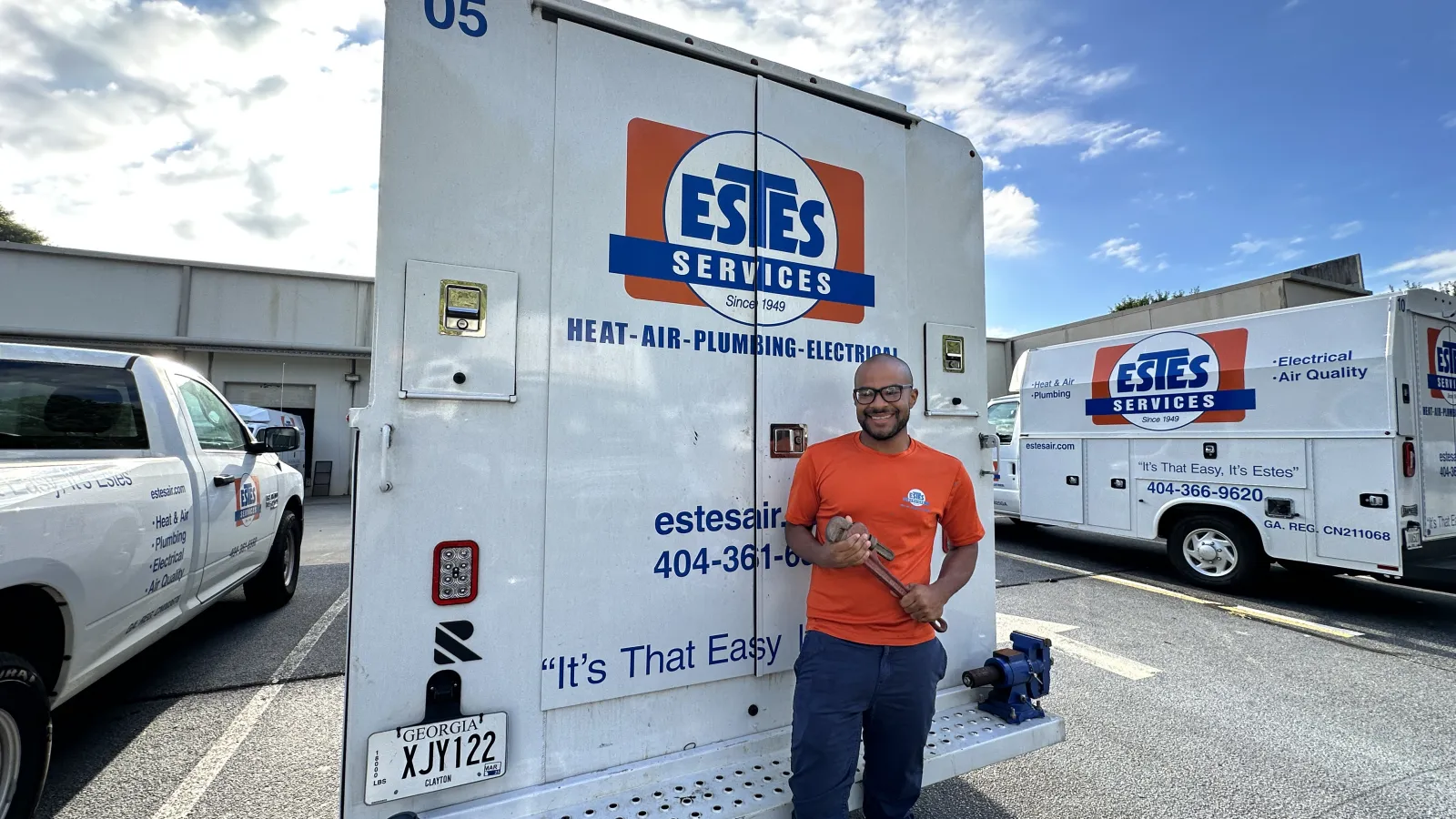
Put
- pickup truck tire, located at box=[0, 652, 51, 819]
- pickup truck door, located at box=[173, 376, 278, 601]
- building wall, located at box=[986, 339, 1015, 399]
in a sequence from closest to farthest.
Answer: pickup truck tire, located at box=[0, 652, 51, 819] → pickup truck door, located at box=[173, 376, 278, 601] → building wall, located at box=[986, 339, 1015, 399]

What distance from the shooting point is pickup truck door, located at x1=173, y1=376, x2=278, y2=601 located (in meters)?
3.80

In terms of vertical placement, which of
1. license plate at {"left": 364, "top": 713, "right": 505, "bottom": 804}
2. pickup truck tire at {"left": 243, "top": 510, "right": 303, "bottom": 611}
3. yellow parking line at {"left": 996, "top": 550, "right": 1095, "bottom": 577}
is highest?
license plate at {"left": 364, "top": 713, "right": 505, "bottom": 804}

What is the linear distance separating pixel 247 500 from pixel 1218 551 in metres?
8.53

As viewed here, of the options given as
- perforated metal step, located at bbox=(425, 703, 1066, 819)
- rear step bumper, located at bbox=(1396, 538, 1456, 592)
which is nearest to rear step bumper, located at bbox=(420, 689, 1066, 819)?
perforated metal step, located at bbox=(425, 703, 1066, 819)

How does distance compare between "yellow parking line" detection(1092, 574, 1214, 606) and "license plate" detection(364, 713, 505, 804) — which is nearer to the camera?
"license plate" detection(364, 713, 505, 804)

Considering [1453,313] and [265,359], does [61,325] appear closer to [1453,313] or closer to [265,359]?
[265,359]

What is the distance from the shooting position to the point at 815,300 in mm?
2311

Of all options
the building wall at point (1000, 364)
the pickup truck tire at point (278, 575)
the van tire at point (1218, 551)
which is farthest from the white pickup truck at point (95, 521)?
the building wall at point (1000, 364)

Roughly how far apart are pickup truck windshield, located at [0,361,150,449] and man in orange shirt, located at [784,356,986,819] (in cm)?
339

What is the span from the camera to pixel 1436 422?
17.9 ft

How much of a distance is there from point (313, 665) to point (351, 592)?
3.33 meters

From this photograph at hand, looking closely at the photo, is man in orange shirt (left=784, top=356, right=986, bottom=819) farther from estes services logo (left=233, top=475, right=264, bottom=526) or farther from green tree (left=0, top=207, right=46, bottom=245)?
green tree (left=0, top=207, right=46, bottom=245)

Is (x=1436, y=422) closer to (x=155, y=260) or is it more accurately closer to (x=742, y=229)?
(x=742, y=229)

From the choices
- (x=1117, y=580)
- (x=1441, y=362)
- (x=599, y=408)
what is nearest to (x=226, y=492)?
(x=599, y=408)
